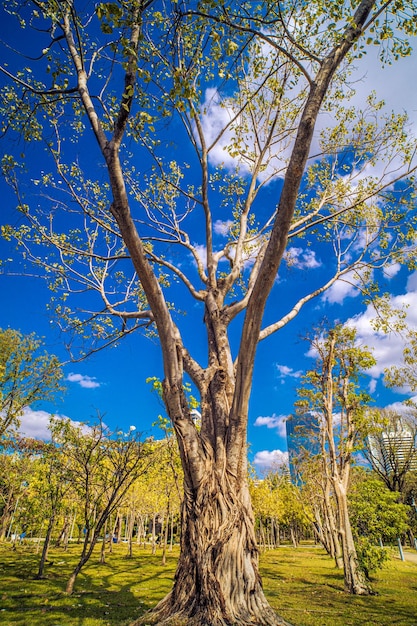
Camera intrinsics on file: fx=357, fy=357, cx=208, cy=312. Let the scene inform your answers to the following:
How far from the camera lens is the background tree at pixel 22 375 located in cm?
1612

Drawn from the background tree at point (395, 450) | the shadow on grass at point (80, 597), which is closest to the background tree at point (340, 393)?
the shadow on grass at point (80, 597)

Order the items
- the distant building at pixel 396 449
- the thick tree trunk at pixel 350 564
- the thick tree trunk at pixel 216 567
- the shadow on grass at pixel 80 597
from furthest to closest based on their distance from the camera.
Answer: the distant building at pixel 396 449, the thick tree trunk at pixel 350 564, the shadow on grass at pixel 80 597, the thick tree trunk at pixel 216 567

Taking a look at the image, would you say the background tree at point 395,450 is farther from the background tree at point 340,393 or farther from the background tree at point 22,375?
the background tree at point 22,375

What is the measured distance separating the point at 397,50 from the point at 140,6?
3413 millimetres

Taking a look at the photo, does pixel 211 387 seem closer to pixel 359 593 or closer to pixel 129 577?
pixel 359 593

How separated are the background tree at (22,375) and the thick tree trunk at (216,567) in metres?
13.1

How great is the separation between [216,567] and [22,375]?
1507 centimetres

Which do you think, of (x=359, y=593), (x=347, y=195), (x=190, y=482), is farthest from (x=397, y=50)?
(x=359, y=593)

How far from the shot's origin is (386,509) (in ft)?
44.7

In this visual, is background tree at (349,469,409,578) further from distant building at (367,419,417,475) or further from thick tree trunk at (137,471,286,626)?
distant building at (367,419,417,475)

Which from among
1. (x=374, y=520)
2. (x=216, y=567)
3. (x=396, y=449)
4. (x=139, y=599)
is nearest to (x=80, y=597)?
(x=139, y=599)

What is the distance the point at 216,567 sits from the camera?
452cm

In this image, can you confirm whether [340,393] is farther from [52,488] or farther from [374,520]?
[52,488]

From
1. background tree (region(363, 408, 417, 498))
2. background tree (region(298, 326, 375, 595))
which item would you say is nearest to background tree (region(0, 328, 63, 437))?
background tree (region(298, 326, 375, 595))
